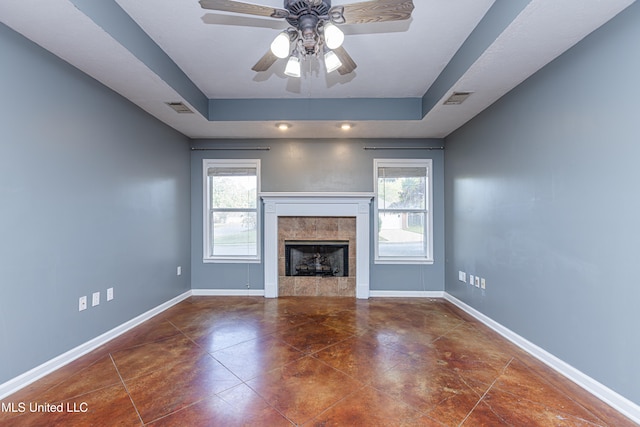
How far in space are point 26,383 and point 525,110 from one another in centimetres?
467

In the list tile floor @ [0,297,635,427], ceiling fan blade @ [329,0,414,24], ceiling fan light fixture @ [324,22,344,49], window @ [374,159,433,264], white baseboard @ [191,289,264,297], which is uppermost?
ceiling fan blade @ [329,0,414,24]

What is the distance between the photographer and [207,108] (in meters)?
3.71

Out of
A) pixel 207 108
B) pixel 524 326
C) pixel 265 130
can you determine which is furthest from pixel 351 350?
pixel 207 108

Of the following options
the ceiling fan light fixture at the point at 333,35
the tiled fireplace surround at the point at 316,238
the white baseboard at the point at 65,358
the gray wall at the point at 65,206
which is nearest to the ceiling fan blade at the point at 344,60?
the ceiling fan light fixture at the point at 333,35

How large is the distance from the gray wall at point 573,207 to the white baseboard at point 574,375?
45mm

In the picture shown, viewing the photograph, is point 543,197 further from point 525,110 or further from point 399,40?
point 399,40

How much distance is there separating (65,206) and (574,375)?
14.0 feet

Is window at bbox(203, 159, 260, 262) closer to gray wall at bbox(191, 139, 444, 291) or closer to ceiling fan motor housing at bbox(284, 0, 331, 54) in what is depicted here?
gray wall at bbox(191, 139, 444, 291)

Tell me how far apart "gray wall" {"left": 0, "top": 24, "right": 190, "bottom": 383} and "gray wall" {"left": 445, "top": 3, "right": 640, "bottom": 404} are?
405 cm

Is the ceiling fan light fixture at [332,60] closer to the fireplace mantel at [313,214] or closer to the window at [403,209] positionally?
the fireplace mantel at [313,214]

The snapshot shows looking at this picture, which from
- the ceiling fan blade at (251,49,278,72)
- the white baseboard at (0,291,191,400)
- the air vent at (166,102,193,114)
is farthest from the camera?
the air vent at (166,102,193,114)

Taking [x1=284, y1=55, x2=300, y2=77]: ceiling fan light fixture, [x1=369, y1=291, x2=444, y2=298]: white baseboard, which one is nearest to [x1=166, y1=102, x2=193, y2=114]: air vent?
[x1=284, y1=55, x2=300, y2=77]: ceiling fan light fixture

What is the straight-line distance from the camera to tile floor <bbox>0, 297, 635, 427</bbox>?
69.3 inches

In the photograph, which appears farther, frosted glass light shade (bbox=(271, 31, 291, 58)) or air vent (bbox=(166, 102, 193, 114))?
air vent (bbox=(166, 102, 193, 114))
